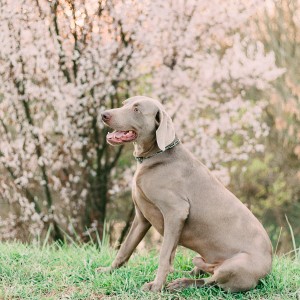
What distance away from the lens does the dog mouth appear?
4.05 m

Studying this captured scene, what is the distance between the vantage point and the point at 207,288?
412cm

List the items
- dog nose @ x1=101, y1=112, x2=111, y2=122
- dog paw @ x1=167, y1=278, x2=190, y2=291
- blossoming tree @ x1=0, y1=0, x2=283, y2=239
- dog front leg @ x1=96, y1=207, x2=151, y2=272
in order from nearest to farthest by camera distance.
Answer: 1. dog nose @ x1=101, y1=112, x2=111, y2=122
2. dog paw @ x1=167, y1=278, x2=190, y2=291
3. dog front leg @ x1=96, y1=207, x2=151, y2=272
4. blossoming tree @ x1=0, y1=0, x2=283, y2=239

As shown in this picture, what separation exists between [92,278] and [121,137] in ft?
3.39

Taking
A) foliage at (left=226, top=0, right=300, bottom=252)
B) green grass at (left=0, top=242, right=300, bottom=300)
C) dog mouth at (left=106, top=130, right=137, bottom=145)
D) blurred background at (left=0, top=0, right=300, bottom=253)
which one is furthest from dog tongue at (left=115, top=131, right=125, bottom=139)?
foliage at (left=226, top=0, right=300, bottom=252)

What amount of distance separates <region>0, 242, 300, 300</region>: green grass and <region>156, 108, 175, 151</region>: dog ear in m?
0.98

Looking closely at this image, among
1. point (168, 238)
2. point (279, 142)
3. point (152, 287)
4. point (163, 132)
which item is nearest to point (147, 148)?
point (163, 132)

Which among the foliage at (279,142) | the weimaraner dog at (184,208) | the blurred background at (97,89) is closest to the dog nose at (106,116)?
the weimaraner dog at (184,208)

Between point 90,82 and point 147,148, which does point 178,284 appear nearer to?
point 147,148

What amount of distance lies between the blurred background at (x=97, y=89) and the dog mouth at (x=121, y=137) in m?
4.04

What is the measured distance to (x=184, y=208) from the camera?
4074mm

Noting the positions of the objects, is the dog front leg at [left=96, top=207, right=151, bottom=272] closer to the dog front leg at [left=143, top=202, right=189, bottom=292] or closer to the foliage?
the dog front leg at [left=143, top=202, right=189, bottom=292]

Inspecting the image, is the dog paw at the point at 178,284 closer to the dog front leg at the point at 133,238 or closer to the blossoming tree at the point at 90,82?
the dog front leg at the point at 133,238

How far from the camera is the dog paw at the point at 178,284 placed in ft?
13.5

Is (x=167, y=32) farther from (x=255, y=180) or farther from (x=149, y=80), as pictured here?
(x=255, y=180)
